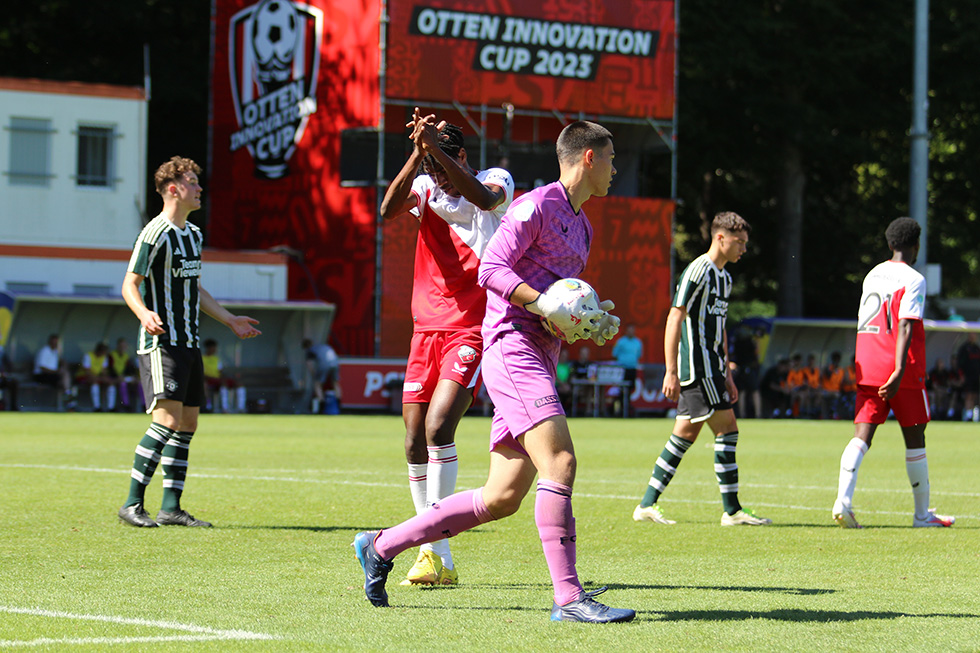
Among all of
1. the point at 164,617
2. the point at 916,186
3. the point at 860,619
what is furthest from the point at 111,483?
the point at 916,186

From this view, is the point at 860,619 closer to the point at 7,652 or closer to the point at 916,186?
the point at 7,652

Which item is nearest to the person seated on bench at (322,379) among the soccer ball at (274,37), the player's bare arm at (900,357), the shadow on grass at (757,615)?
the soccer ball at (274,37)

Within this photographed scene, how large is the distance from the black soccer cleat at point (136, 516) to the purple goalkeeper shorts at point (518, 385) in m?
3.80

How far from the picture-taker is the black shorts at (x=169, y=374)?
9.55 metres

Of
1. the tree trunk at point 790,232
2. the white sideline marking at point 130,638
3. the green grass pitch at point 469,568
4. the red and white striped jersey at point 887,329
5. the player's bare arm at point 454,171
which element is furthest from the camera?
the tree trunk at point 790,232

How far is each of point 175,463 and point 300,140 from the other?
1040 inches

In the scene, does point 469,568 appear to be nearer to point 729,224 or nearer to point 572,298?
point 572,298

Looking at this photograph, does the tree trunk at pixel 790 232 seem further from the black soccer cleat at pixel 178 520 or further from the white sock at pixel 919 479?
the black soccer cleat at pixel 178 520

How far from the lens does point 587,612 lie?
19.9 ft

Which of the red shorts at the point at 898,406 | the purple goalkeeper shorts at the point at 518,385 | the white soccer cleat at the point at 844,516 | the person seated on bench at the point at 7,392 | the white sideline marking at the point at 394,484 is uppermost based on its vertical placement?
the purple goalkeeper shorts at the point at 518,385

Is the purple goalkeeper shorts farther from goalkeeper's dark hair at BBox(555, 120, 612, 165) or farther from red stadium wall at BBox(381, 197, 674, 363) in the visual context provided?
red stadium wall at BBox(381, 197, 674, 363)

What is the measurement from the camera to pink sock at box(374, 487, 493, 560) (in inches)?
248

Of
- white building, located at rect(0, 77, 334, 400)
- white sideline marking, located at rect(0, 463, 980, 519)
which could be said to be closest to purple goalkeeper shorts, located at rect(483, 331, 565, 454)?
white sideline marking, located at rect(0, 463, 980, 519)

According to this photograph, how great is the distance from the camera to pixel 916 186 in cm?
2962
